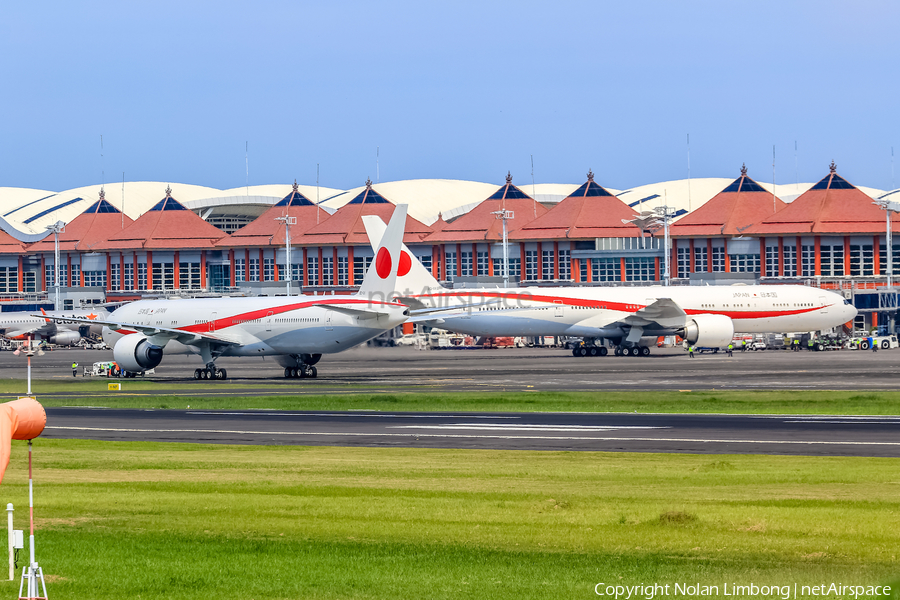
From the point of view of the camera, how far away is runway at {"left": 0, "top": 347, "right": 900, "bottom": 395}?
50.8m

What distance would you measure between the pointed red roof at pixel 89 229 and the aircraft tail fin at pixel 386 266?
4364 inches

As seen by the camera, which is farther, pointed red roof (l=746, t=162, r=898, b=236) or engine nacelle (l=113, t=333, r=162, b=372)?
pointed red roof (l=746, t=162, r=898, b=236)

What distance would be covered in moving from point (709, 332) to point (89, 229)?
112 m

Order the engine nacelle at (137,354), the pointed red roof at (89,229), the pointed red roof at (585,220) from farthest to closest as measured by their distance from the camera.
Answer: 1. the pointed red roof at (89,229)
2. the pointed red roof at (585,220)
3. the engine nacelle at (137,354)

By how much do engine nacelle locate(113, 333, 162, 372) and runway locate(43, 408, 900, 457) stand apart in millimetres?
23151

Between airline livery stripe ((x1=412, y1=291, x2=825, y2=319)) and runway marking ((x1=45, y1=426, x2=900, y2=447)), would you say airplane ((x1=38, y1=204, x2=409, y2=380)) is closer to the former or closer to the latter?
airline livery stripe ((x1=412, y1=291, x2=825, y2=319))

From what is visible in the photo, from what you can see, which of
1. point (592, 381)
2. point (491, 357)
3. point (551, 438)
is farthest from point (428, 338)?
point (551, 438)

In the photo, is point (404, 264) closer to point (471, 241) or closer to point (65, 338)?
point (65, 338)

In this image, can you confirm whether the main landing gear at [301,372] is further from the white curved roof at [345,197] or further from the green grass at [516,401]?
the white curved roof at [345,197]

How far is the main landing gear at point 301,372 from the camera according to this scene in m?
61.3

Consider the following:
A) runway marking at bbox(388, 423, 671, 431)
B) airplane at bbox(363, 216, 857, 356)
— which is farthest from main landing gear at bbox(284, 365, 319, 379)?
runway marking at bbox(388, 423, 671, 431)

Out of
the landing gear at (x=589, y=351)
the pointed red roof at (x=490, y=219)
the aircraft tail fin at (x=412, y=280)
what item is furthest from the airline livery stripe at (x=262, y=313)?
the pointed red roof at (x=490, y=219)

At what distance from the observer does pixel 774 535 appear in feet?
49.8

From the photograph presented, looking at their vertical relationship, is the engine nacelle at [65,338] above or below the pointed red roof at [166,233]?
below
